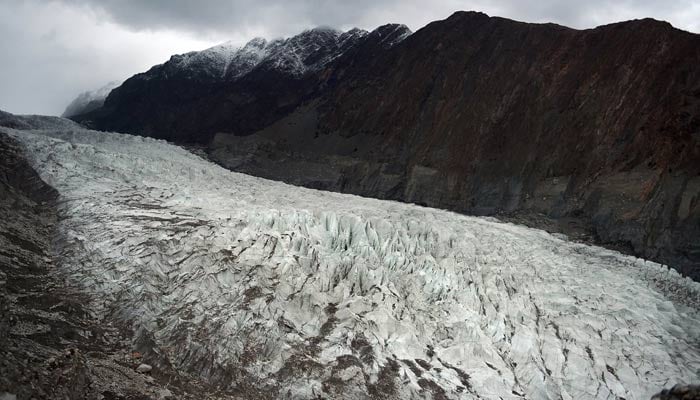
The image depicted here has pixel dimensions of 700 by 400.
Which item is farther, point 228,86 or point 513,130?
point 228,86

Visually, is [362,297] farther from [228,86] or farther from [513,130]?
[228,86]

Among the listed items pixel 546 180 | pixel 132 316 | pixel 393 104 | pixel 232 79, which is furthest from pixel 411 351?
pixel 232 79

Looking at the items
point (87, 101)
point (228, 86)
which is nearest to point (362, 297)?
point (228, 86)

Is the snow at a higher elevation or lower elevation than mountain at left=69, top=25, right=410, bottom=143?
lower

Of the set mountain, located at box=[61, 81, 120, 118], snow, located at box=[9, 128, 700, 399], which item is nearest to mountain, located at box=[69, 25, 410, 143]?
mountain, located at box=[61, 81, 120, 118]

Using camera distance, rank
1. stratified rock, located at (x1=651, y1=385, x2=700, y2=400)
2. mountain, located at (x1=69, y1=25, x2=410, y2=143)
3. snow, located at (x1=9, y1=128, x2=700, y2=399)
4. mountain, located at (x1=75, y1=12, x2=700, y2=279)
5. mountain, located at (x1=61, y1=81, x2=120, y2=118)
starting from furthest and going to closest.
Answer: mountain, located at (x1=61, y1=81, x2=120, y2=118) → mountain, located at (x1=69, y1=25, x2=410, y2=143) → mountain, located at (x1=75, y1=12, x2=700, y2=279) → snow, located at (x1=9, y1=128, x2=700, y2=399) → stratified rock, located at (x1=651, y1=385, x2=700, y2=400)

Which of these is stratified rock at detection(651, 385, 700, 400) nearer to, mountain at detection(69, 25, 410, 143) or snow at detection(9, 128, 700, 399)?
snow at detection(9, 128, 700, 399)

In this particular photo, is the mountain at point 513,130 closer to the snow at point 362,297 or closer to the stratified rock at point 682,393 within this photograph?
the snow at point 362,297
